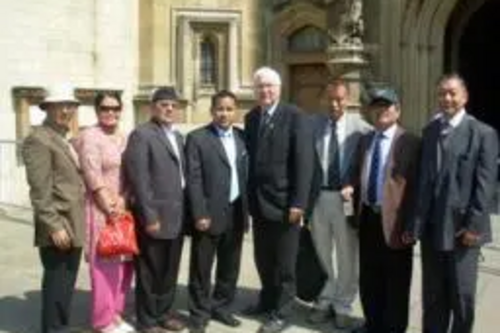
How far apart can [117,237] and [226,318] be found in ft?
3.85

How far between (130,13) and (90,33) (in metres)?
1.06

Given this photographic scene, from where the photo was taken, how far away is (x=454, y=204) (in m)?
6.38

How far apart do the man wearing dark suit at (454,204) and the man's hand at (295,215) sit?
1005 millimetres

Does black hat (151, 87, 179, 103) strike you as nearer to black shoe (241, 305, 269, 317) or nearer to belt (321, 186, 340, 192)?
belt (321, 186, 340, 192)

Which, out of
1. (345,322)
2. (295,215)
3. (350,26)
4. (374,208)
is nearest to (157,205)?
(295,215)

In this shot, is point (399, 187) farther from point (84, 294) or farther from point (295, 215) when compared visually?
point (84, 294)


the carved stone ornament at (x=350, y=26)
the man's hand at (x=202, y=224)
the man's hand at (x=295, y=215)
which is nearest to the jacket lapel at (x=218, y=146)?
the man's hand at (x=202, y=224)

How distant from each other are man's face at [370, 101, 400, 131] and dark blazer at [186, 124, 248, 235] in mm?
1236

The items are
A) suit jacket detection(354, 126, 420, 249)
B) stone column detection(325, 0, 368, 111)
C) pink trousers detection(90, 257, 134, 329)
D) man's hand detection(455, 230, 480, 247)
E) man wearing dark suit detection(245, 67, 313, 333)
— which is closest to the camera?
man's hand detection(455, 230, 480, 247)

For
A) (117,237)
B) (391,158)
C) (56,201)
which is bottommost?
(117,237)

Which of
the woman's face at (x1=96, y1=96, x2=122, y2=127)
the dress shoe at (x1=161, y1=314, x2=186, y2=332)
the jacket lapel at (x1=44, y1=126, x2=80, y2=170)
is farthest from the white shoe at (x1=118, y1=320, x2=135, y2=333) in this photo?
the woman's face at (x1=96, y1=96, x2=122, y2=127)

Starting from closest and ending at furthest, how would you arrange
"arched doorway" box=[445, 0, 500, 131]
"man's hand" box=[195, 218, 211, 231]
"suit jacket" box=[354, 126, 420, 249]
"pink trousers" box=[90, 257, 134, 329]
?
"suit jacket" box=[354, 126, 420, 249] < "pink trousers" box=[90, 257, 134, 329] < "man's hand" box=[195, 218, 211, 231] < "arched doorway" box=[445, 0, 500, 131]

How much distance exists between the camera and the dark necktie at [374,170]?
7.08 m

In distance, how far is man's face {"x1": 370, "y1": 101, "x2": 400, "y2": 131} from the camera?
277 inches
